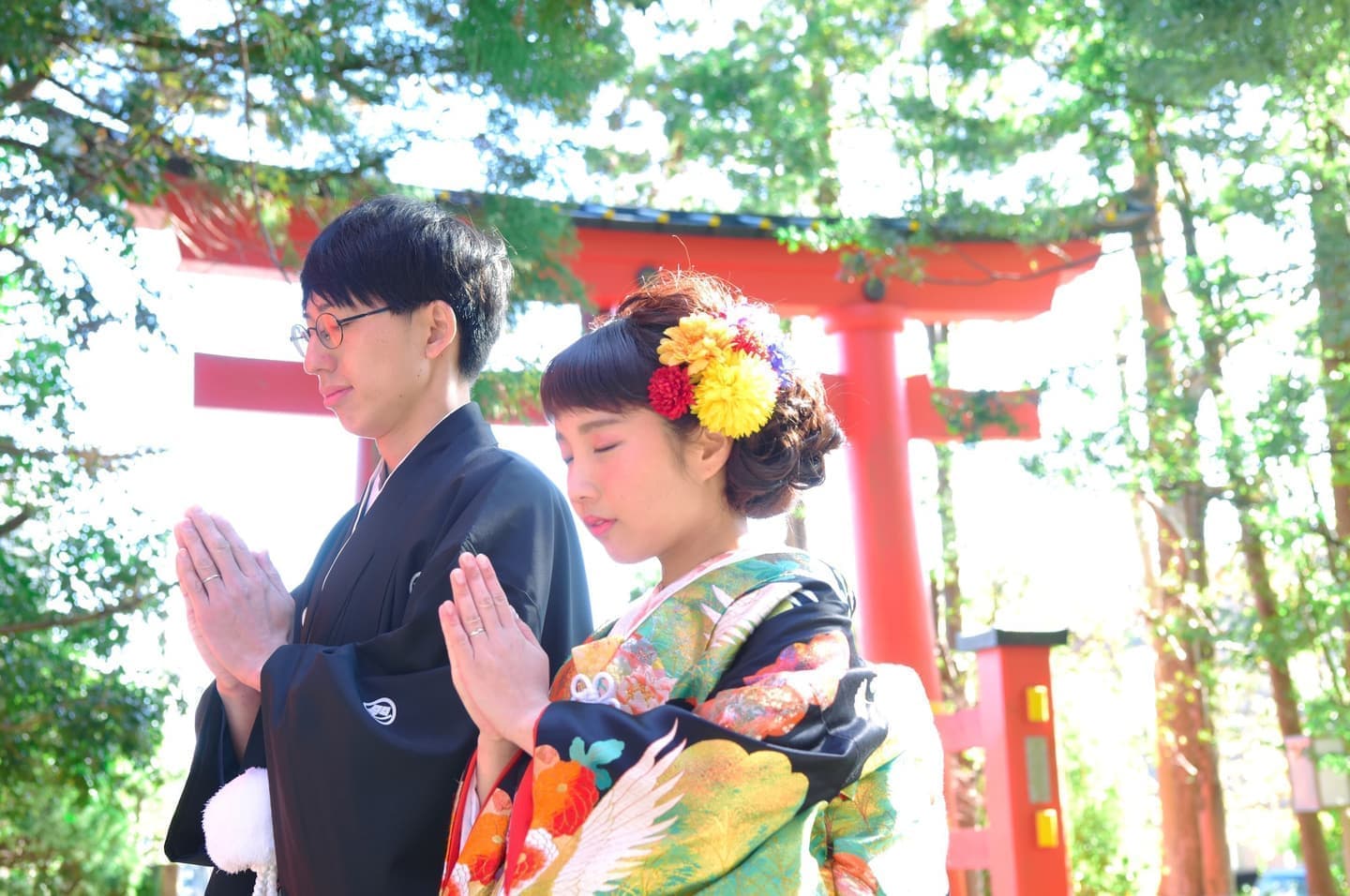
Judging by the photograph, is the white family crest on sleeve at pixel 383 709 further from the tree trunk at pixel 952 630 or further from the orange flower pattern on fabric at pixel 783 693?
the tree trunk at pixel 952 630

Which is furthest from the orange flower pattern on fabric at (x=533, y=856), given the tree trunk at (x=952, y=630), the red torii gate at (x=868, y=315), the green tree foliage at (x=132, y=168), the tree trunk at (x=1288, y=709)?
the tree trunk at (x=952, y=630)

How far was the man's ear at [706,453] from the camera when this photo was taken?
1.88 meters

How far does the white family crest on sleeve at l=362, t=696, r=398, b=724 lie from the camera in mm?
1881

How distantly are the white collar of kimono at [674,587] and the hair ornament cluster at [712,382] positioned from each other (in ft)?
0.55

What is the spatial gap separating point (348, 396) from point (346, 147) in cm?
336

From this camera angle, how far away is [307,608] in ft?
7.25

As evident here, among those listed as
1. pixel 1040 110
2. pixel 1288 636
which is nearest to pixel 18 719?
pixel 1040 110

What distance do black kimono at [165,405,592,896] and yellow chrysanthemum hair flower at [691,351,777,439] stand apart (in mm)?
401

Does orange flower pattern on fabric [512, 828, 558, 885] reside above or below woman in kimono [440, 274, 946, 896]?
below

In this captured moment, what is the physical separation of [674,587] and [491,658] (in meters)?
0.27

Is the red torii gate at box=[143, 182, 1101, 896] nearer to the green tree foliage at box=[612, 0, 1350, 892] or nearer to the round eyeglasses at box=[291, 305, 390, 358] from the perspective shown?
the green tree foliage at box=[612, 0, 1350, 892]

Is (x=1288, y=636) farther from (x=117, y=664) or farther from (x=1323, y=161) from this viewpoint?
(x=117, y=664)

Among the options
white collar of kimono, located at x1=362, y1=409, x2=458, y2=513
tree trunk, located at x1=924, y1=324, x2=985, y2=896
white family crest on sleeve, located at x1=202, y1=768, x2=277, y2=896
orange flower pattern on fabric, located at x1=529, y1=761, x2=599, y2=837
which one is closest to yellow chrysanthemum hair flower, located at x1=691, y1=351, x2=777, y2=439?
orange flower pattern on fabric, located at x1=529, y1=761, x2=599, y2=837

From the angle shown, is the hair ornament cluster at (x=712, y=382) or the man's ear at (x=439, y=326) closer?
the hair ornament cluster at (x=712, y=382)
